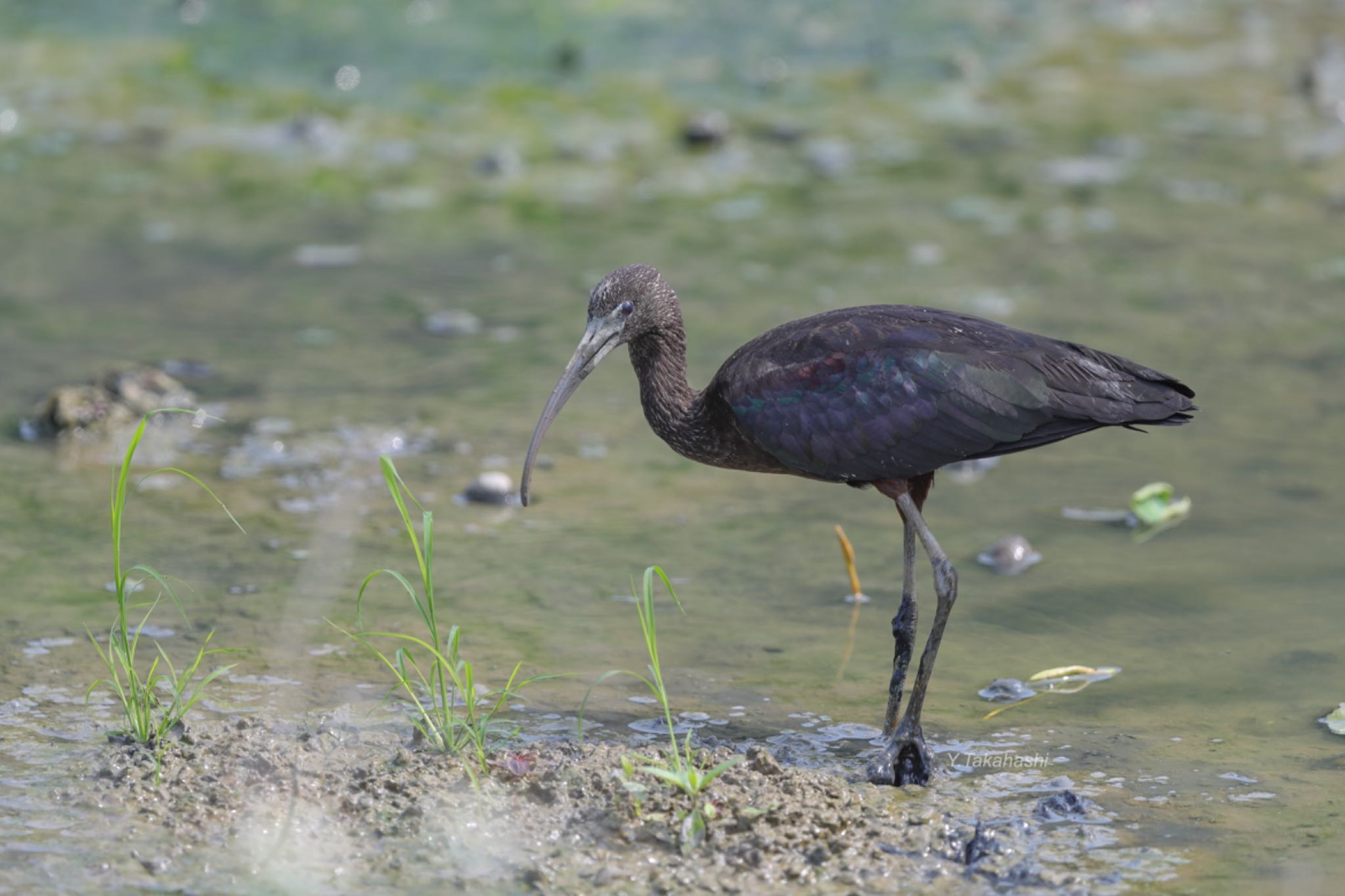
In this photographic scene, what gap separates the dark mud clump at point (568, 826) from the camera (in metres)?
4.06

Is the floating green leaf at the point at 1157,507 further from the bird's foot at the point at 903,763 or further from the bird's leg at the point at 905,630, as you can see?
the bird's foot at the point at 903,763

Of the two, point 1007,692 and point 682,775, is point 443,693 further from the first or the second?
point 1007,692

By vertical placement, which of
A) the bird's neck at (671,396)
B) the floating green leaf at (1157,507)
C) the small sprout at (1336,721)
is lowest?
the small sprout at (1336,721)

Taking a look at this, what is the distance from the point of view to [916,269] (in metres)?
9.91

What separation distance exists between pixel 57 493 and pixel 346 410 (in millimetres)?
1480

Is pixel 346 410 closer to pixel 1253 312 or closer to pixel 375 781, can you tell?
pixel 375 781

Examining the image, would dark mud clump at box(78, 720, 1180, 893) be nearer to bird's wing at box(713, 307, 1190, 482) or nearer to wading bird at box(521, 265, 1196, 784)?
wading bird at box(521, 265, 1196, 784)

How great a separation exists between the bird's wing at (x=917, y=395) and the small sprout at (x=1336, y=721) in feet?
3.52

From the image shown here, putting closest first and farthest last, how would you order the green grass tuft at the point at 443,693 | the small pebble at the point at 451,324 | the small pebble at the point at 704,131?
1. the green grass tuft at the point at 443,693
2. the small pebble at the point at 451,324
3. the small pebble at the point at 704,131

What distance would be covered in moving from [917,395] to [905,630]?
786mm

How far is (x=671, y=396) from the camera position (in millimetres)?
5551

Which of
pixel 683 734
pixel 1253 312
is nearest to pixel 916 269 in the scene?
pixel 1253 312

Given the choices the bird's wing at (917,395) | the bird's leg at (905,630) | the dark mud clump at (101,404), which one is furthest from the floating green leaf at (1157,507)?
the dark mud clump at (101,404)

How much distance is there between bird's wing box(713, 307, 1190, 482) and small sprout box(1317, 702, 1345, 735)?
107cm
